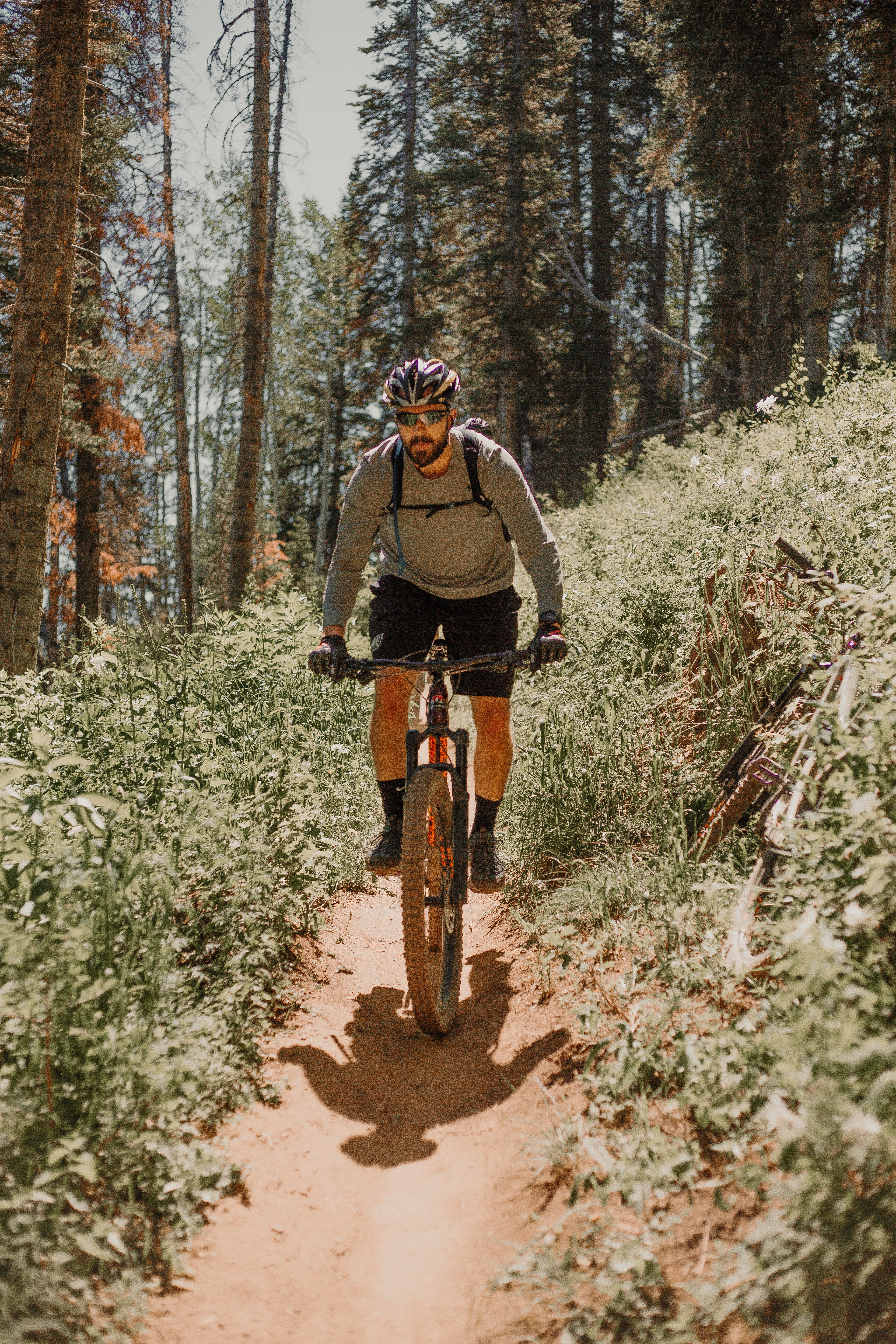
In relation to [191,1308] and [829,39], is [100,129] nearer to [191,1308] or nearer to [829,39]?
[829,39]

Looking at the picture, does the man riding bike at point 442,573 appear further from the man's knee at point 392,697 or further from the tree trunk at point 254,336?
the tree trunk at point 254,336

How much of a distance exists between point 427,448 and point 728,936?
98.6 inches

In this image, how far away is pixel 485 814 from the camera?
465 cm

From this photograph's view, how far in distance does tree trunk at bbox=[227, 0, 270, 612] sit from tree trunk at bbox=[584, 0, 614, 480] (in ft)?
43.2

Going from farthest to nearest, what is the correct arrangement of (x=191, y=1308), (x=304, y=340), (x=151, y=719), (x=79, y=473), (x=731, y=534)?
(x=304, y=340)
(x=79, y=473)
(x=731, y=534)
(x=151, y=719)
(x=191, y=1308)

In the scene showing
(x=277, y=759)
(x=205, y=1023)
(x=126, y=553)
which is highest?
(x=126, y=553)

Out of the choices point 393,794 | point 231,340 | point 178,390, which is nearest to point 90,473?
point 231,340

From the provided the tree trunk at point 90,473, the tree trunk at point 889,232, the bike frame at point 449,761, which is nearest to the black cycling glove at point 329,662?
the bike frame at point 449,761

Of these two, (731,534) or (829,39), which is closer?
(731,534)

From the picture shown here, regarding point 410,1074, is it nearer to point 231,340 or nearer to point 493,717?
point 493,717

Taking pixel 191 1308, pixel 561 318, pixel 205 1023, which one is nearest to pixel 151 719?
pixel 205 1023

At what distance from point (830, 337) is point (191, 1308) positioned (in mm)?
36167

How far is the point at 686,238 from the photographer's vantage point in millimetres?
34312

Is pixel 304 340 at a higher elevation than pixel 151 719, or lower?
higher
